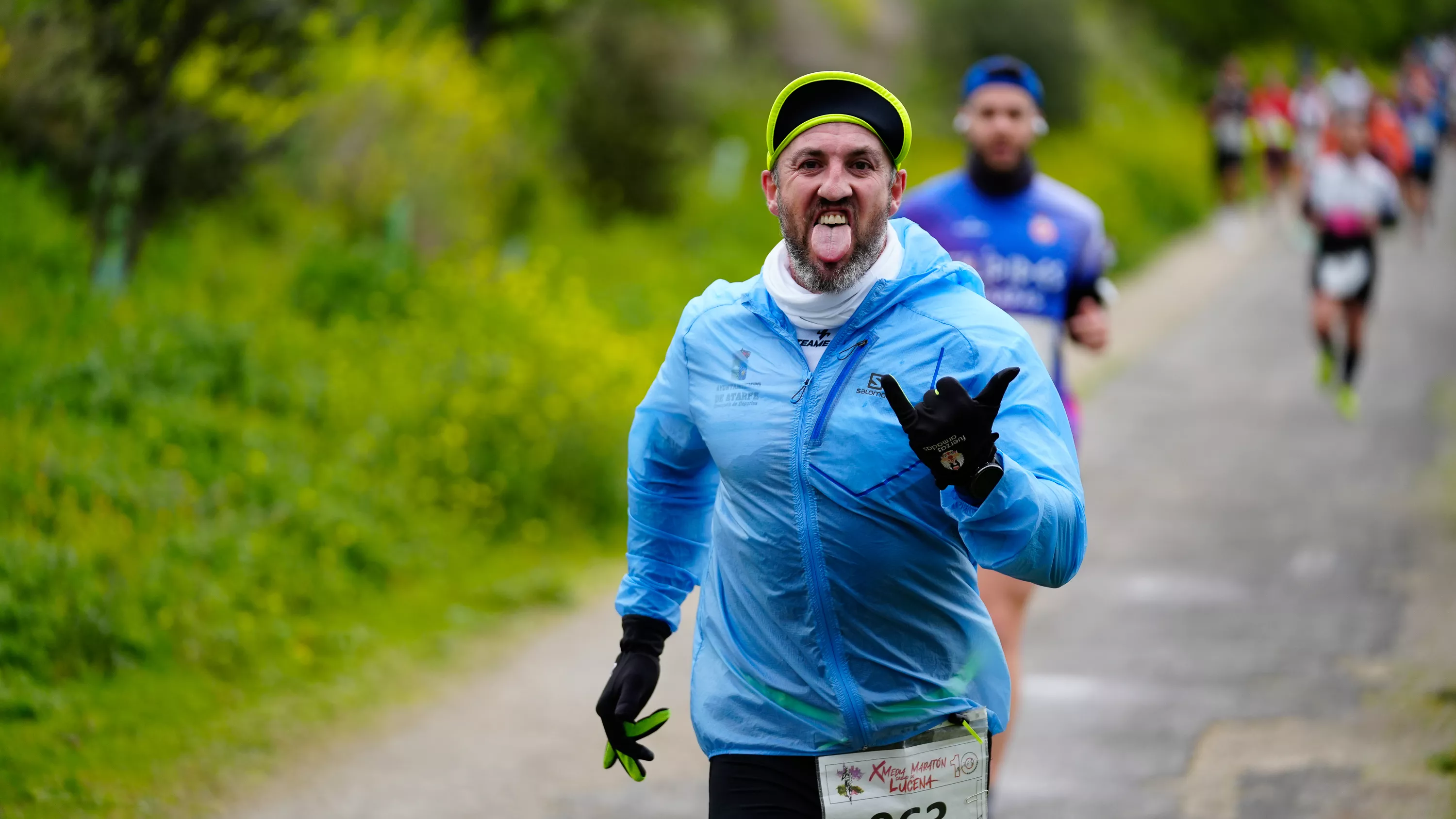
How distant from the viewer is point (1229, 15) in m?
39.2

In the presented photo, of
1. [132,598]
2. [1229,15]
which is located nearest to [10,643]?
[132,598]

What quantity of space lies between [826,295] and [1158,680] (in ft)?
14.9

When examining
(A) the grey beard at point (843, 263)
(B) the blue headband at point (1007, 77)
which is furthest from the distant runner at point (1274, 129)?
(A) the grey beard at point (843, 263)

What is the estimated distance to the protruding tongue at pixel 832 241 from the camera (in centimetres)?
305

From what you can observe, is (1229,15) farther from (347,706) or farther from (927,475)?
(927,475)

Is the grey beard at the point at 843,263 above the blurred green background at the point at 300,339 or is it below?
below

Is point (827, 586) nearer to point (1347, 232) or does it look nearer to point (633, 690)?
point (633, 690)

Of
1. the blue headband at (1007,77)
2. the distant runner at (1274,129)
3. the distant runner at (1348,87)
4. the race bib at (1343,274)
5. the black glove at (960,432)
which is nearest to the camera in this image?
the black glove at (960,432)

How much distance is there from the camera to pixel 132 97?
9.84m

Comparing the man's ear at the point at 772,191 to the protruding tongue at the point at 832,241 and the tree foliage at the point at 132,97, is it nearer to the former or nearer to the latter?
the protruding tongue at the point at 832,241

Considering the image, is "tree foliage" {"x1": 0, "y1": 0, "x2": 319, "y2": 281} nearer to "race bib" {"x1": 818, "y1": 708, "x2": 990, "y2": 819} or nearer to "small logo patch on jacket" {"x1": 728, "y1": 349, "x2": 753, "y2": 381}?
"small logo patch on jacket" {"x1": 728, "y1": 349, "x2": 753, "y2": 381}

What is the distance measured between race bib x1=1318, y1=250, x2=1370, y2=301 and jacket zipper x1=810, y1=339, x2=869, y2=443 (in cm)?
1056

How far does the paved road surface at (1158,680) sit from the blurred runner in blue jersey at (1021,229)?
0.92 m

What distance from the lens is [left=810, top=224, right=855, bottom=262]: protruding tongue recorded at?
305 centimetres
